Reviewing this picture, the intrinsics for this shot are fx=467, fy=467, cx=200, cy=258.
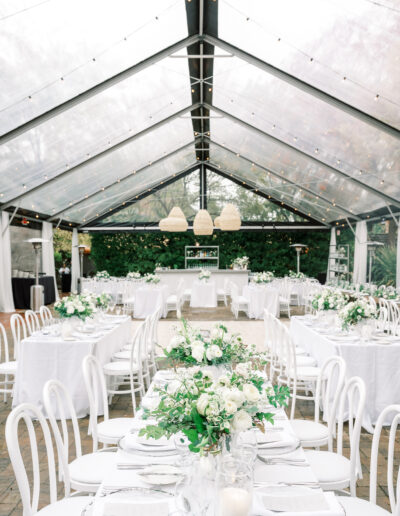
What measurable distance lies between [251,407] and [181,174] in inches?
683

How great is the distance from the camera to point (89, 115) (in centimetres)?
938

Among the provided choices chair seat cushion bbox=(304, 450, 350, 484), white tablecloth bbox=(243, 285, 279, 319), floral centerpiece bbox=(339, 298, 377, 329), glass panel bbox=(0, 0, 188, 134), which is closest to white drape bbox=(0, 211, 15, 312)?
glass panel bbox=(0, 0, 188, 134)

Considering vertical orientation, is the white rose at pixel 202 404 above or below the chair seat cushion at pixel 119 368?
above

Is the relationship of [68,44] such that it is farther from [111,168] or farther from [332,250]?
[332,250]

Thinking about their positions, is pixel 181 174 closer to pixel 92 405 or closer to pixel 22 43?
pixel 22 43

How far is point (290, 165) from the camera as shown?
13.4 m

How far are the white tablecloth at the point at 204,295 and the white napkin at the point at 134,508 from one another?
12.2m

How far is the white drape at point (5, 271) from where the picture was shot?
12547 millimetres

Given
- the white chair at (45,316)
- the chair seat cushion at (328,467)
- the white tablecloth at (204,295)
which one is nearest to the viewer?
the chair seat cushion at (328,467)

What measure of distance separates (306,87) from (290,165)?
18.4 ft

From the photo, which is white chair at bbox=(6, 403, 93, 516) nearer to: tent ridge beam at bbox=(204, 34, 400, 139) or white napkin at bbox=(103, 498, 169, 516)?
white napkin at bbox=(103, 498, 169, 516)

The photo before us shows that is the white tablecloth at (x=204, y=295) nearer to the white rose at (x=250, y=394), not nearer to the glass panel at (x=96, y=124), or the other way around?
the glass panel at (x=96, y=124)

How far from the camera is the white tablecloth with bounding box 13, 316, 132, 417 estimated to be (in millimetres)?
4809

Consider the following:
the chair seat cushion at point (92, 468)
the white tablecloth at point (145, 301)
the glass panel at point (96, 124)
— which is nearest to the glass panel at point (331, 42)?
the glass panel at point (96, 124)
